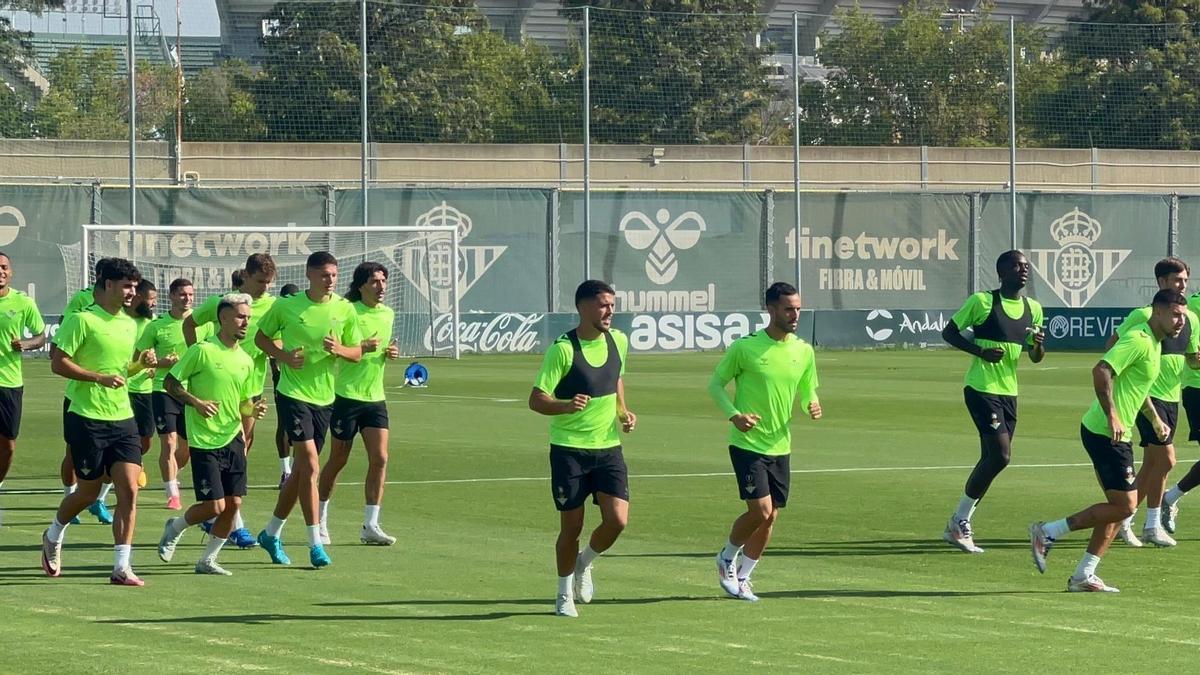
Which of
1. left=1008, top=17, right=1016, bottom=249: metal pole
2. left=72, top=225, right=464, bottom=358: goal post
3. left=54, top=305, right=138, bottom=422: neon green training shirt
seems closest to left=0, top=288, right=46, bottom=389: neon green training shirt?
left=54, top=305, right=138, bottom=422: neon green training shirt

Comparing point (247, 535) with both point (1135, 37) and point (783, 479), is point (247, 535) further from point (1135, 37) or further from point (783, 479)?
point (1135, 37)

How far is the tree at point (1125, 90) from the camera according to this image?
51281 mm

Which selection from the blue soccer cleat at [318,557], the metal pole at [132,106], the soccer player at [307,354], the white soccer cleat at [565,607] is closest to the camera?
the white soccer cleat at [565,607]

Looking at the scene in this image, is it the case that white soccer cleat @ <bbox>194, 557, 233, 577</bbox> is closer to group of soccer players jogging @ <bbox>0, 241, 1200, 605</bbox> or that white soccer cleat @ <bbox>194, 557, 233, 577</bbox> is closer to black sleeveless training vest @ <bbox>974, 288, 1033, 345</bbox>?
group of soccer players jogging @ <bbox>0, 241, 1200, 605</bbox>

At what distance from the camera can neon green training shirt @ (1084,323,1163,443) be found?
1307 centimetres

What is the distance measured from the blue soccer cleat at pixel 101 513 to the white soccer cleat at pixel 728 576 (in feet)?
21.0

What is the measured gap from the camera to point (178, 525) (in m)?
13.9

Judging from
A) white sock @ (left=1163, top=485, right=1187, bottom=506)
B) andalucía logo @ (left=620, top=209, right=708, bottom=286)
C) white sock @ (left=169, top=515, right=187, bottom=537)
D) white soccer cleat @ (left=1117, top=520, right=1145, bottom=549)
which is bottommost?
white soccer cleat @ (left=1117, top=520, right=1145, bottom=549)

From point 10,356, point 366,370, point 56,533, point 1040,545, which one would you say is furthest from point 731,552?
point 10,356

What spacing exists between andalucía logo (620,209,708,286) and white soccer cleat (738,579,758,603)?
37291 mm

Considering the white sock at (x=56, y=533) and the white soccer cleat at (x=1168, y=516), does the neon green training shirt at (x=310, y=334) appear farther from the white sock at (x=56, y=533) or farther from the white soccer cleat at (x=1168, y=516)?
the white soccer cleat at (x=1168, y=516)

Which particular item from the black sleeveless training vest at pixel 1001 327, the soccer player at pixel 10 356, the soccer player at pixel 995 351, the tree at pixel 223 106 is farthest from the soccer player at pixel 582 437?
the tree at pixel 223 106

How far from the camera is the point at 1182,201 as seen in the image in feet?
177

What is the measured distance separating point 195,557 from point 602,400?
4.24 meters
